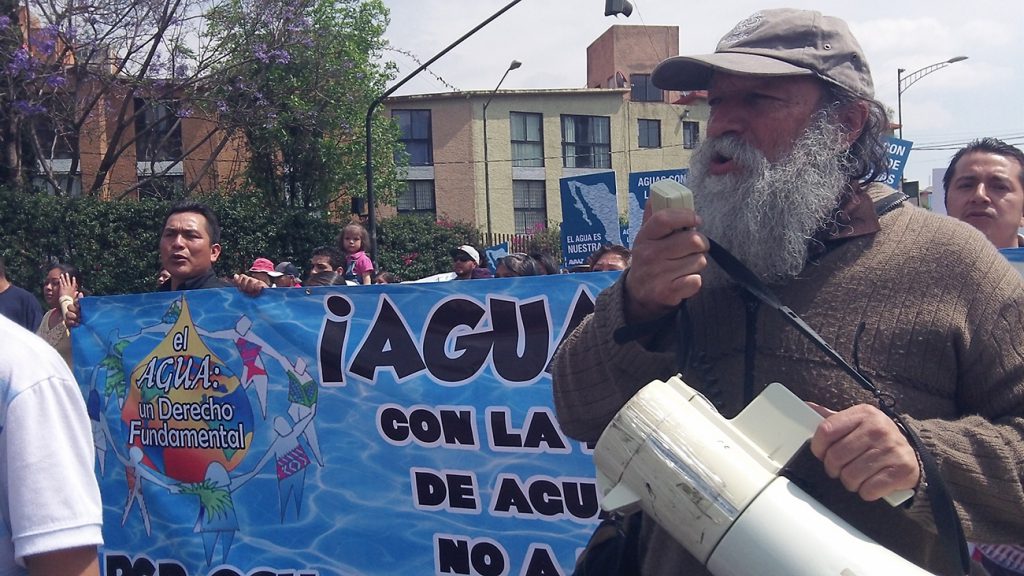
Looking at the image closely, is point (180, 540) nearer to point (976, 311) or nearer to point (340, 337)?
point (340, 337)

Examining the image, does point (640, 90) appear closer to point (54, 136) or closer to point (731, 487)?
point (54, 136)

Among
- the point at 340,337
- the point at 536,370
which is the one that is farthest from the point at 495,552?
the point at 340,337

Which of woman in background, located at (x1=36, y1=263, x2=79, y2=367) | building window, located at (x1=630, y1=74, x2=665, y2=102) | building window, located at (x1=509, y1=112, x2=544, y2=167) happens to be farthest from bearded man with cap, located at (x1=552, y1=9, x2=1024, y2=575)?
building window, located at (x1=630, y1=74, x2=665, y2=102)

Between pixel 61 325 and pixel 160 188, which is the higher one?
pixel 160 188

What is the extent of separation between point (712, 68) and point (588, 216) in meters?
7.25

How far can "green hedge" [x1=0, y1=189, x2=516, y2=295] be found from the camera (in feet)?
46.3

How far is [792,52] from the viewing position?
1567mm

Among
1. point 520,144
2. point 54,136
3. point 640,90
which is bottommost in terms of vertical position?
point 54,136

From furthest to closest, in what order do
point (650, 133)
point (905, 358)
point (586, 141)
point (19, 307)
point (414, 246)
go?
point (650, 133) < point (586, 141) < point (414, 246) < point (19, 307) < point (905, 358)

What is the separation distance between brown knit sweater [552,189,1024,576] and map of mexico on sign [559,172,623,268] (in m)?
7.14

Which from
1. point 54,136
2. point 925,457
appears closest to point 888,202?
point 925,457

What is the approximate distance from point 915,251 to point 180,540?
11.1 feet

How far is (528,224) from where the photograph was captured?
119ft

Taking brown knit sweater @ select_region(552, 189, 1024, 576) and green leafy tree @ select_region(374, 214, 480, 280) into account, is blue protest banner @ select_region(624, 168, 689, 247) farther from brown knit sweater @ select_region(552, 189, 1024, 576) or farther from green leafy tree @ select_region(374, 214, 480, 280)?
green leafy tree @ select_region(374, 214, 480, 280)
